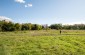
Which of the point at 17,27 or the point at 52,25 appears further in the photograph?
the point at 52,25

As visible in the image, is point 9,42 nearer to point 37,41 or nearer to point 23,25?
point 37,41

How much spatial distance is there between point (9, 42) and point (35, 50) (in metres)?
5.15

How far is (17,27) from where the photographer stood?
54.2 metres

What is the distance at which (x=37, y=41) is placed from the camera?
2516cm

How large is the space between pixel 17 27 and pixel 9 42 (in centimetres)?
3071

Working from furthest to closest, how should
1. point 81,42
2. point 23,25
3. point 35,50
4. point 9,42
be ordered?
point 23,25 < point 81,42 < point 9,42 < point 35,50

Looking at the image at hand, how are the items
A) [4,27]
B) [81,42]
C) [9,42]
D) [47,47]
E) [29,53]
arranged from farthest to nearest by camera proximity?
[4,27] < [81,42] < [9,42] < [47,47] < [29,53]

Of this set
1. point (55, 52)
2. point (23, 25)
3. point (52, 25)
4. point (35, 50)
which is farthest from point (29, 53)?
point (52, 25)

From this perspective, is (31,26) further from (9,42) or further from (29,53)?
(29,53)

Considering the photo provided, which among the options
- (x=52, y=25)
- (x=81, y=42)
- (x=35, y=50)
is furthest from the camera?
(x=52, y=25)

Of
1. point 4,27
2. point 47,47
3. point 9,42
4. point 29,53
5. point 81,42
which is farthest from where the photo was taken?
point 4,27

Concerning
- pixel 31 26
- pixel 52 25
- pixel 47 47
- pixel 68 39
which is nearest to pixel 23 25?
pixel 31 26

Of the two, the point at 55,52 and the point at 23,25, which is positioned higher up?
the point at 23,25

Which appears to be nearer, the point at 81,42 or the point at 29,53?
the point at 29,53
